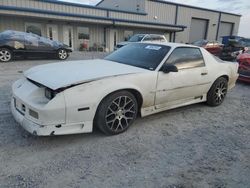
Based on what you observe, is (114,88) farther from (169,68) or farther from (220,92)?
(220,92)

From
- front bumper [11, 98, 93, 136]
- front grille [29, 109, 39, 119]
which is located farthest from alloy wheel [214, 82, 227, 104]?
front grille [29, 109, 39, 119]

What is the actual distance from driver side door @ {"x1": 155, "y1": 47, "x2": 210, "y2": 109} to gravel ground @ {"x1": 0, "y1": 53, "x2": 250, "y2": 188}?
46 centimetres

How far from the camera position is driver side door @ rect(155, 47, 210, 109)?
151 inches

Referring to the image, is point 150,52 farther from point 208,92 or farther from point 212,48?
point 212,48

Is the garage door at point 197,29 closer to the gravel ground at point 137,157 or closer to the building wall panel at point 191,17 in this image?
the building wall panel at point 191,17

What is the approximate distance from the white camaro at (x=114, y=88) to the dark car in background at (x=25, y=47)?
728 centimetres

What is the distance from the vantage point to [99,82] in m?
3.06

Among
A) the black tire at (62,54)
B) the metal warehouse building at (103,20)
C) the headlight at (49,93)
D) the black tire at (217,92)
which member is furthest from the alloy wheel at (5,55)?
the black tire at (217,92)

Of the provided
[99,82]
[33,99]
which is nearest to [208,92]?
[99,82]

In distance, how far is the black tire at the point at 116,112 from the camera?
10.4ft

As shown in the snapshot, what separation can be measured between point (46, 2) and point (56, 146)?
18.1 meters

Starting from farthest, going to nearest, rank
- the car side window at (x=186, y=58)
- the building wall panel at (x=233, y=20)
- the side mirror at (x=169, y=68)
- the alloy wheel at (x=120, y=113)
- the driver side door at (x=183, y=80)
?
the building wall panel at (x=233, y=20) → the car side window at (x=186, y=58) → the driver side door at (x=183, y=80) → the side mirror at (x=169, y=68) → the alloy wheel at (x=120, y=113)

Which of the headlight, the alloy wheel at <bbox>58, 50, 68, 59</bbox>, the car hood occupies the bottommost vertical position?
the alloy wheel at <bbox>58, 50, 68, 59</bbox>

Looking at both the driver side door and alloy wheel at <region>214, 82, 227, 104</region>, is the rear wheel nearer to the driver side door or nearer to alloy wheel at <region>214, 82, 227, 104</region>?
the driver side door
